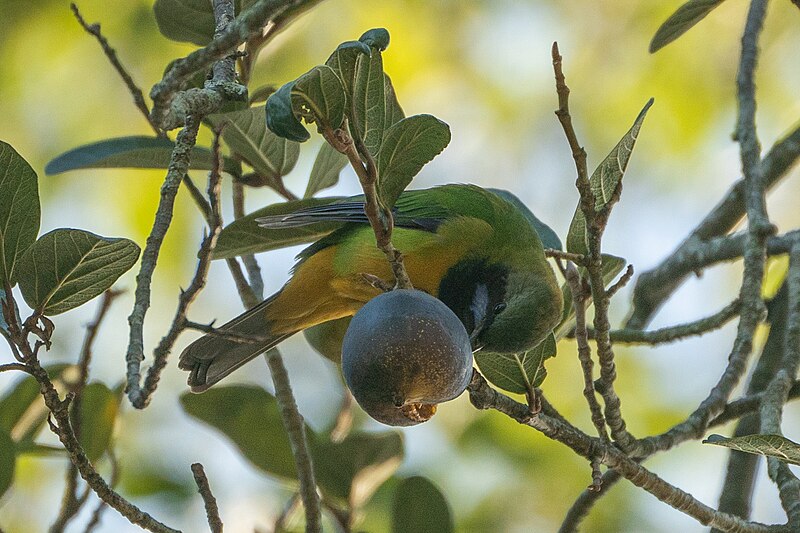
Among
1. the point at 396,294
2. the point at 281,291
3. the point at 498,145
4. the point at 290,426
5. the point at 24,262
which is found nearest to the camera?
the point at 396,294

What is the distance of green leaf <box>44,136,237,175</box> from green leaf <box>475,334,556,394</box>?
2.95ft

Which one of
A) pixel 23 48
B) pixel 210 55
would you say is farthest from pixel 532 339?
pixel 23 48

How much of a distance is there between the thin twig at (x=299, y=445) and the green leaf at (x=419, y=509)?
330 millimetres

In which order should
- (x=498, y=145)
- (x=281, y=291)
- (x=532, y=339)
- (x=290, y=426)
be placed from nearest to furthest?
(x=532, y=339) < (x=290, y=426) < (x=281, y=291) < (x=498, y=145)

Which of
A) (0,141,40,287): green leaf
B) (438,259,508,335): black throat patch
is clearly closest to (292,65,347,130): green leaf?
(0,141,40,287): green leaf

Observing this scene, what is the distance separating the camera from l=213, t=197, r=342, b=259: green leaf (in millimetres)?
2486

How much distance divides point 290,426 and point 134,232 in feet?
11.4

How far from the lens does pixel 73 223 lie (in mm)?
5949

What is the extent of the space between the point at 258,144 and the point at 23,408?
1.23 meters

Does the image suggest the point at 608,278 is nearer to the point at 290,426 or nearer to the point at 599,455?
the point at 599,455

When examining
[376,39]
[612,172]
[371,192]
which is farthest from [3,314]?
[612,172]

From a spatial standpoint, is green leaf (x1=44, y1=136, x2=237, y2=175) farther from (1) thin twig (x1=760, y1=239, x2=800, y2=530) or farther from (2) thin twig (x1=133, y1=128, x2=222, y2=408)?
(1) thin twig (x1=760, y1=239, x2=800, y2=530)

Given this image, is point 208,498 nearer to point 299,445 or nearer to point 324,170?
point 299,445

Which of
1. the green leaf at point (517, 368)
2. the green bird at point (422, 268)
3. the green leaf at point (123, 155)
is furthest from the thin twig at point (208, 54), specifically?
the green bird at point (422, 268)
